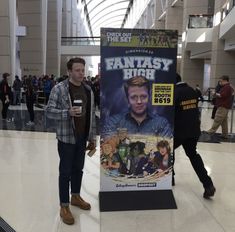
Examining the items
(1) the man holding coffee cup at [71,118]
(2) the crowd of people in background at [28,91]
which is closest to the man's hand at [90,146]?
(1) the man holding coffee cup at [71,118]

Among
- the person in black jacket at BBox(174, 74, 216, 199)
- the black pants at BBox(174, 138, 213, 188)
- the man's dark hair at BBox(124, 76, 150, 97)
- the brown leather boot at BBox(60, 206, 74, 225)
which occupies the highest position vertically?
the man's dark hair at BBox(124, 76, 150, 97)

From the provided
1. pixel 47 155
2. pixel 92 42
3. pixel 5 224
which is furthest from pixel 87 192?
pixel 92 42

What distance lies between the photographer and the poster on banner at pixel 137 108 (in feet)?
13.6

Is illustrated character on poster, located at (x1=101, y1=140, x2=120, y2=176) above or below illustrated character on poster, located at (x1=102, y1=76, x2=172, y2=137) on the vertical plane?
below

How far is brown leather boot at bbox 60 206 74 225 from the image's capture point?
3.90 metres

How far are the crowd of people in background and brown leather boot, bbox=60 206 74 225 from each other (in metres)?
7.76

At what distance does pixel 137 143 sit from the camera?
433 cm

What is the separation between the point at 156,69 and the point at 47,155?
3601mm

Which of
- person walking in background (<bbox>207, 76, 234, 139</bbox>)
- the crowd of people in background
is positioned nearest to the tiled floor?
person walking in background (<bbox>207, 76, 234, 139</bbox>)

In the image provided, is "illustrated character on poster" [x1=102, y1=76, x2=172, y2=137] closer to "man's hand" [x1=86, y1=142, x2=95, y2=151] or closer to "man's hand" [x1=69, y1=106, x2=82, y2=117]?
"man's hand" [x1=86, y1=142, x2=95, y2=151]

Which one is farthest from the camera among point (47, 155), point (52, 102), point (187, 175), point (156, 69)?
point (47, 155)

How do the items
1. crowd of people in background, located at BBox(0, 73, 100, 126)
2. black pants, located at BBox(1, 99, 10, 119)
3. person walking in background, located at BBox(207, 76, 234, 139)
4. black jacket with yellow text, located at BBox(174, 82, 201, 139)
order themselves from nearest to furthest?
black jacket with yellow text, located at BBox(174, 82, 201, 139) < person walking in background, located at BBox(207, 76, 234, 139) < crowd of people in background, located at BBox(0, 73, 100, 126) < black pants, located at BBox(1, 99, 10, 119)

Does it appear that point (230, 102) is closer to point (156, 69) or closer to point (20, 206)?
point (156, 69)

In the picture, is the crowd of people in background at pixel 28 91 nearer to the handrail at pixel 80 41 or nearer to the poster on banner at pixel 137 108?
the poster on banner at pixel 137 108
